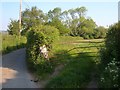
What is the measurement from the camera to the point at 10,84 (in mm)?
15836

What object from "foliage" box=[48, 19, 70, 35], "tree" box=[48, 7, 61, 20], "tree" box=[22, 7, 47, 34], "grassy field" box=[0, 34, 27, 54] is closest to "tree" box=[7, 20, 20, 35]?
"grassy field" box=[0, 34, 27, 54]

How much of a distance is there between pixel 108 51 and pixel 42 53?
823cm

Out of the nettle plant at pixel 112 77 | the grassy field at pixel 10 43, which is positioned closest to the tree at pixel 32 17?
the grassy field at pixel 10 43

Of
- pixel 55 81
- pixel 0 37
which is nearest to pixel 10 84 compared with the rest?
pixel 55 81

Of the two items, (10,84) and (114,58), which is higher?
(114,58)

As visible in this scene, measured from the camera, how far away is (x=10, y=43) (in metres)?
41.5

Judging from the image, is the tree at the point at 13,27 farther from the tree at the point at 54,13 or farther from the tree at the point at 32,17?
the tree at the point at 54,13

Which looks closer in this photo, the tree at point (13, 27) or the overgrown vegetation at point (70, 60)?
the overgrown vegetation at point (70, 60)

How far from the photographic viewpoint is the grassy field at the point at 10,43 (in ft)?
122

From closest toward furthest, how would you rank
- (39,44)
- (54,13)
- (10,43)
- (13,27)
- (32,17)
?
(39,44) → (10,43) → (13,27) → (32,17) → (54,13)

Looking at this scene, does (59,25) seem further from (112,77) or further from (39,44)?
(112,77)

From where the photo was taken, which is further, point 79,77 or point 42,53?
point 42,53

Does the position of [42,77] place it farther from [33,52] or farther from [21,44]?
[21,44]

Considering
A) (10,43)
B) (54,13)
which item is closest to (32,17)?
(54,13)
